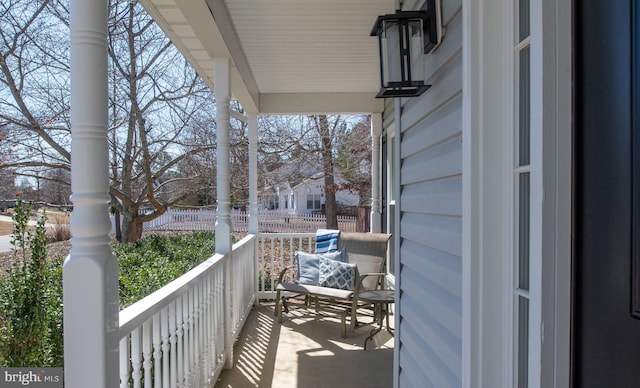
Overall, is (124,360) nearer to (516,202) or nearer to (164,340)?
(164,340)

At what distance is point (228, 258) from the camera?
3428 millimetres

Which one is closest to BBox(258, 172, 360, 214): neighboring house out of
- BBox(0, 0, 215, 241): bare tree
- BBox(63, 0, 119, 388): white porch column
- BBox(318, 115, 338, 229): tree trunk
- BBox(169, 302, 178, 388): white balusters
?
BBox(318, 115, 338, 229): tree trunk

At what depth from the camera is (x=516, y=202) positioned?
3.85 ft

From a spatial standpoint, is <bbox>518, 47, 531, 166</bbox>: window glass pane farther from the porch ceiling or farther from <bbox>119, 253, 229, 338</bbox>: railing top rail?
the porch ceiling

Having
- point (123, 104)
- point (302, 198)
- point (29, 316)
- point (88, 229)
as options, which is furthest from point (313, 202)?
point (88, 229)

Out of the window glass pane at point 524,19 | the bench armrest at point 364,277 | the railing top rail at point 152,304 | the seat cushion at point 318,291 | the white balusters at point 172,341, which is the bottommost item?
the seat cushion at point 318,291

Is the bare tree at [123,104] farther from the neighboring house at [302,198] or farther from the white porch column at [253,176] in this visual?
the neighboring house at [302,198]

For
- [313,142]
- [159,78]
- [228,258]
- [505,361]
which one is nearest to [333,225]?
[313,142]

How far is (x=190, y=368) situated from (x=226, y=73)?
2127mm

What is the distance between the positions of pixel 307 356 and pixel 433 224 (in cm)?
232

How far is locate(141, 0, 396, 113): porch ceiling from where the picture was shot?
2.76 meters

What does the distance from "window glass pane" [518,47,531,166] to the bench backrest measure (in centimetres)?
380

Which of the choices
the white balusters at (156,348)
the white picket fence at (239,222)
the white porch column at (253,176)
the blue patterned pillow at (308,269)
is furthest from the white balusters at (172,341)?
the white picket fence at (239,222)

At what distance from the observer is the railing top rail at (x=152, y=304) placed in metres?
1.49
